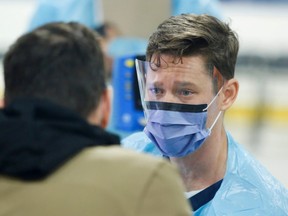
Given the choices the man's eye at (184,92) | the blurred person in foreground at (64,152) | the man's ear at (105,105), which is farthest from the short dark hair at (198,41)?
the blurred person in foreground at (64,152)

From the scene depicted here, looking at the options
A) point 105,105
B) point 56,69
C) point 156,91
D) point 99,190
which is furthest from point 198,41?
point 99,190

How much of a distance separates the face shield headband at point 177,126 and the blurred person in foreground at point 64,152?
2.68 ft

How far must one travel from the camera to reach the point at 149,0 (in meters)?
3.96

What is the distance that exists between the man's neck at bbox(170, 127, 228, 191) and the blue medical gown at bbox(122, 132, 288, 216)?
0.03m

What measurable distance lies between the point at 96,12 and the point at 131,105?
979 mm

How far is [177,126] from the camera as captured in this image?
248 centimetres

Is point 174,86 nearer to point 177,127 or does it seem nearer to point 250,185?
point 177,127

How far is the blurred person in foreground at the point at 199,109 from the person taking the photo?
8.11ft

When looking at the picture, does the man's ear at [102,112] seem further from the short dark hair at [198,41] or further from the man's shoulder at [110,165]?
the short dark hair at [198,41]

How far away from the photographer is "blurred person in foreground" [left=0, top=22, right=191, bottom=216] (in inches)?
60.6

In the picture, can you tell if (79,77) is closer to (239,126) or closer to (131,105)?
(131,105)

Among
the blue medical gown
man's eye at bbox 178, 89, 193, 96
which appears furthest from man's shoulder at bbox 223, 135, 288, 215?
man's eye at bbox 178, 89, 193, 96

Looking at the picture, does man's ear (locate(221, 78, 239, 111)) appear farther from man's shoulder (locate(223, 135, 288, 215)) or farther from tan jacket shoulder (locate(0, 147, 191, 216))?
tan jacket shoulder (locate(0, 147, 191, 216))

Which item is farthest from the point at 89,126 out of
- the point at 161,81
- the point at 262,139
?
the point at 262,139
